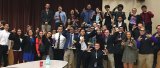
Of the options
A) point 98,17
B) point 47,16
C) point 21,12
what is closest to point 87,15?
point 98,17

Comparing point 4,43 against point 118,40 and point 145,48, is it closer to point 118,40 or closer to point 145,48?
point 118,40

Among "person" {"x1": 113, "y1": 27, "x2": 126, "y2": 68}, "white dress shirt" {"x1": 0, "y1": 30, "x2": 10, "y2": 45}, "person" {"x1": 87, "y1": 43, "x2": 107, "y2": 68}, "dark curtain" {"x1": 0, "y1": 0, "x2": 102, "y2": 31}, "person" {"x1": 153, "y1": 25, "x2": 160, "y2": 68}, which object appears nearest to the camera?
"person" {"x1": 153, "y1": 25, "x2": 160, "y2": 68}

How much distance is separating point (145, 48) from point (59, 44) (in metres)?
3.18

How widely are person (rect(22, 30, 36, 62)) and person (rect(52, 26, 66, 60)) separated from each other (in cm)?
83

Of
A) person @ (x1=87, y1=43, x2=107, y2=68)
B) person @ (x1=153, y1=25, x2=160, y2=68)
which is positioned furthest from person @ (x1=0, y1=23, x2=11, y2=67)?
person @ (x1=153, y1=25, x2=160, y2=68)

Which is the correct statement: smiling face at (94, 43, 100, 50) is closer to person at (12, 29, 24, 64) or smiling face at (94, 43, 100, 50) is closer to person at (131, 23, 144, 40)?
person at (131, 23, 144, 40)

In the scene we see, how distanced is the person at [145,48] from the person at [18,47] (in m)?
4.42

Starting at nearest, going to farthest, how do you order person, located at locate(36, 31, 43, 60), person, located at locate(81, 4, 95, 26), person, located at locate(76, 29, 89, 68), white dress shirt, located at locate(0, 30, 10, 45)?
1. person, located at locate(76, 29, 89, 68)
2. person, located at locate(36, 31, 43, 60)
3. white dress shirt, located at locate(0, 30, 10, 45)
4. person, located at locate(81, 4, 95, 26)

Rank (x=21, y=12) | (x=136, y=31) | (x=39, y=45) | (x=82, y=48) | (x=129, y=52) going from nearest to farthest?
(x=129, y=52), (x=82, y=48), (x=136, y=31), (x=39, y=45), (x=21, y=12)

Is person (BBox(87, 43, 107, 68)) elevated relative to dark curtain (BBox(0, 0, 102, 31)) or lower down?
lower down

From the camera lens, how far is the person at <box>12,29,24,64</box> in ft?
51.0

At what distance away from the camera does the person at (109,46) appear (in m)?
14.8

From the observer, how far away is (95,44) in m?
14.6

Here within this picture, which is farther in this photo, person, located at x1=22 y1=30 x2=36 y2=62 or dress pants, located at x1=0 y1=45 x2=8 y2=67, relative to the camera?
dress pants, located at x1=0 y1=45 x2=8 y2=67
